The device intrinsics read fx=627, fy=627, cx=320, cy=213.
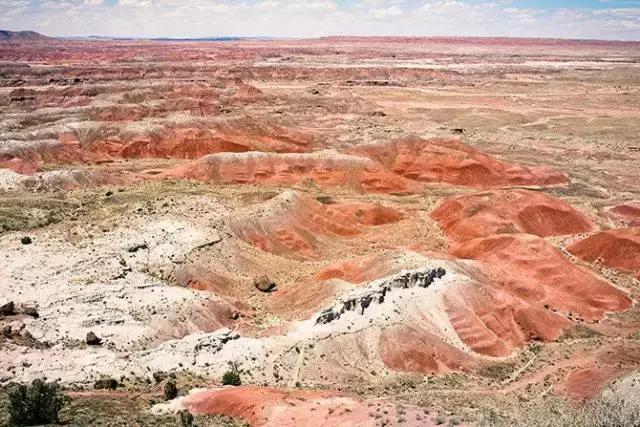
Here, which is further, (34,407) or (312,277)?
(312,277)

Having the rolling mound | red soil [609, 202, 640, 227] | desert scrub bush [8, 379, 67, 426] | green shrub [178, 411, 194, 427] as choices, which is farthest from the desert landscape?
desert scrub bush [8, 379, 67, 426]

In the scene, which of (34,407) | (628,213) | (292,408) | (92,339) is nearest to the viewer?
(34,407)

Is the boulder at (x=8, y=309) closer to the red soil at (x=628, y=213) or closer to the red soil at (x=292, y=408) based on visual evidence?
the red soil at (x=292, y=408)

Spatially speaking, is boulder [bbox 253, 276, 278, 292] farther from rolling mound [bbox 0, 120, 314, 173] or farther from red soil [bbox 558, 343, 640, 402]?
rolling mound [bbox 0, 120, 314, 173]

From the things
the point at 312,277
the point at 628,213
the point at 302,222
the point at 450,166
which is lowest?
the point at 628,213

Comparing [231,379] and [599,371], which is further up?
[231,379]

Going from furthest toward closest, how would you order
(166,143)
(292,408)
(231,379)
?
(166,143), (231,379), (292,408)

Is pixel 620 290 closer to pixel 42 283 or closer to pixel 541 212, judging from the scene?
pixel 541 212

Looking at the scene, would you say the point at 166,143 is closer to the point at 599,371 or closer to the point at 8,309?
the point at 8,309

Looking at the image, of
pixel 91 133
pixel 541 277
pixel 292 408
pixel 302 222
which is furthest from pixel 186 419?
pixel 91 133
